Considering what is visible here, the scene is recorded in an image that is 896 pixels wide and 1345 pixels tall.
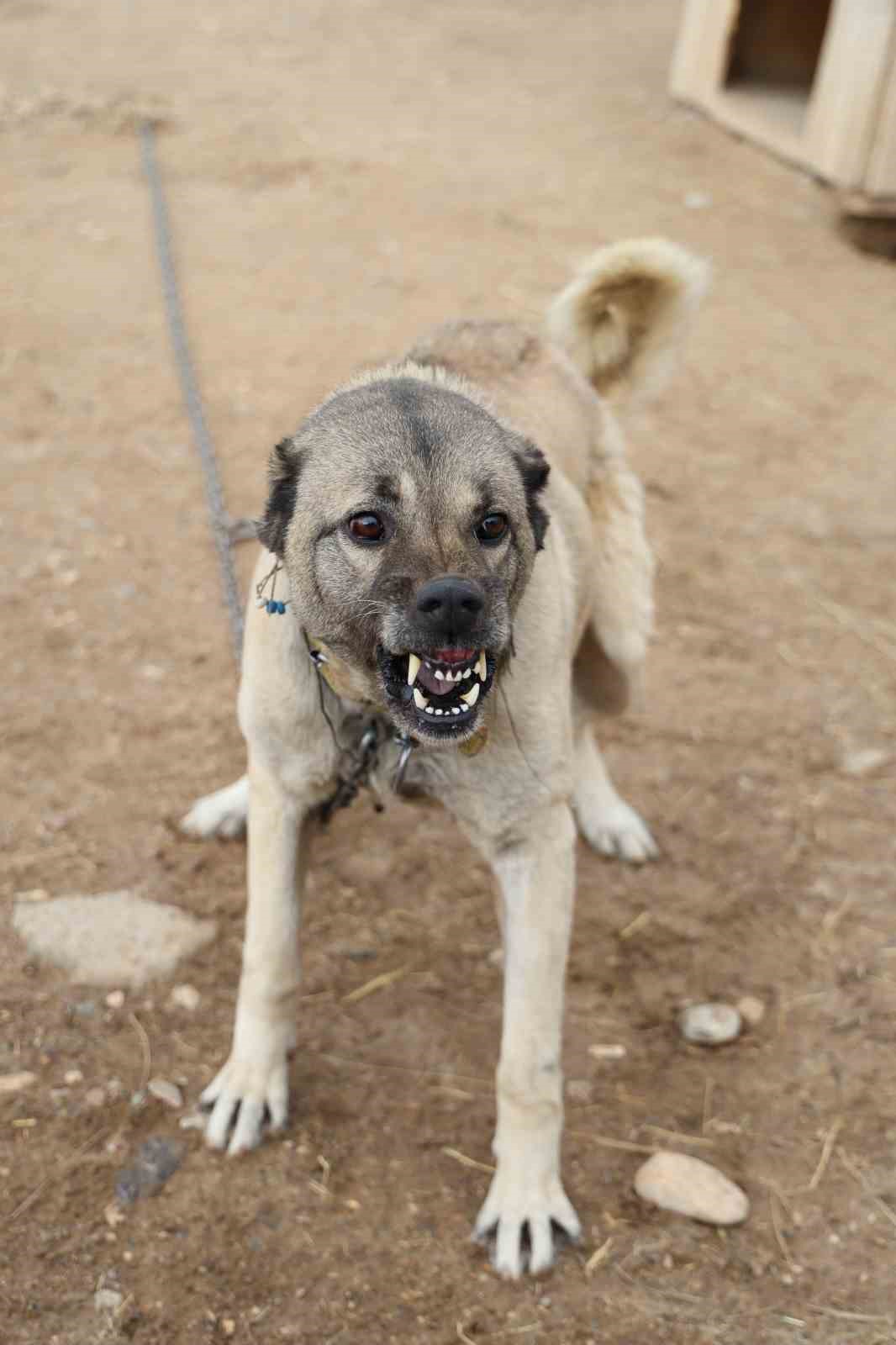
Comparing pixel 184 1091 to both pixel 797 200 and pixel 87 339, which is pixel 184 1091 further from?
pixel 797 200

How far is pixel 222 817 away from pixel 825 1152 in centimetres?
188

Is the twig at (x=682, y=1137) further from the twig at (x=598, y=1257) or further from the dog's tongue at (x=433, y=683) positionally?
the dog's tongue at (x=433, y=683)

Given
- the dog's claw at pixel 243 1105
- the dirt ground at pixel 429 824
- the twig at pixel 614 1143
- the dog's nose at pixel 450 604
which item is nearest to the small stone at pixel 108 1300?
the dirt ground at pixel 429 824

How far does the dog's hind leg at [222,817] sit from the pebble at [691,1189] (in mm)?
1530

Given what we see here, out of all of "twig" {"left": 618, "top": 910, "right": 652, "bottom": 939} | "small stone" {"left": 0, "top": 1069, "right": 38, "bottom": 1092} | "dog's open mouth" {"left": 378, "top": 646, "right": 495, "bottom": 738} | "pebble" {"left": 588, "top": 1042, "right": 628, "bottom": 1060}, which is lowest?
"small stone" {"left": 0, "top": 1069, "right": 38, "bottom": 1092}

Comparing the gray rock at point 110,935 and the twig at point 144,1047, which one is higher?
the gray rock at point 110,935

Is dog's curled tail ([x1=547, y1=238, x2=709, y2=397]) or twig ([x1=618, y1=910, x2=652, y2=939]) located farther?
dog's curled tail ([x1=547, y1=238, x2=709, y2=397])

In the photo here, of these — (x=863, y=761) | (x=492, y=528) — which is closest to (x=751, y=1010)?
(x=863, y=761)

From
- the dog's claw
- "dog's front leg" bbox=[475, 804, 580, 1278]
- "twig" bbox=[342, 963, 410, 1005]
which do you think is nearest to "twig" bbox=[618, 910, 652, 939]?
"twig" bbox=[342, 963, 410, 1005]

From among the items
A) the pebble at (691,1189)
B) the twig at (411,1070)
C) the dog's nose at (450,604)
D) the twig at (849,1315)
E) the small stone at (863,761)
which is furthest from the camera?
the small stone at (863,761)

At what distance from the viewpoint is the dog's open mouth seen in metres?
2.54

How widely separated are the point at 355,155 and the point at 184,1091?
7.86m

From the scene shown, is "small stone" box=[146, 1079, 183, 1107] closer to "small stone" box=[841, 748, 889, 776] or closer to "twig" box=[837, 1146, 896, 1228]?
"twig" box=[837, 1146, 896, 1228]

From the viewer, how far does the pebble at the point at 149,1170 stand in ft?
9.68
